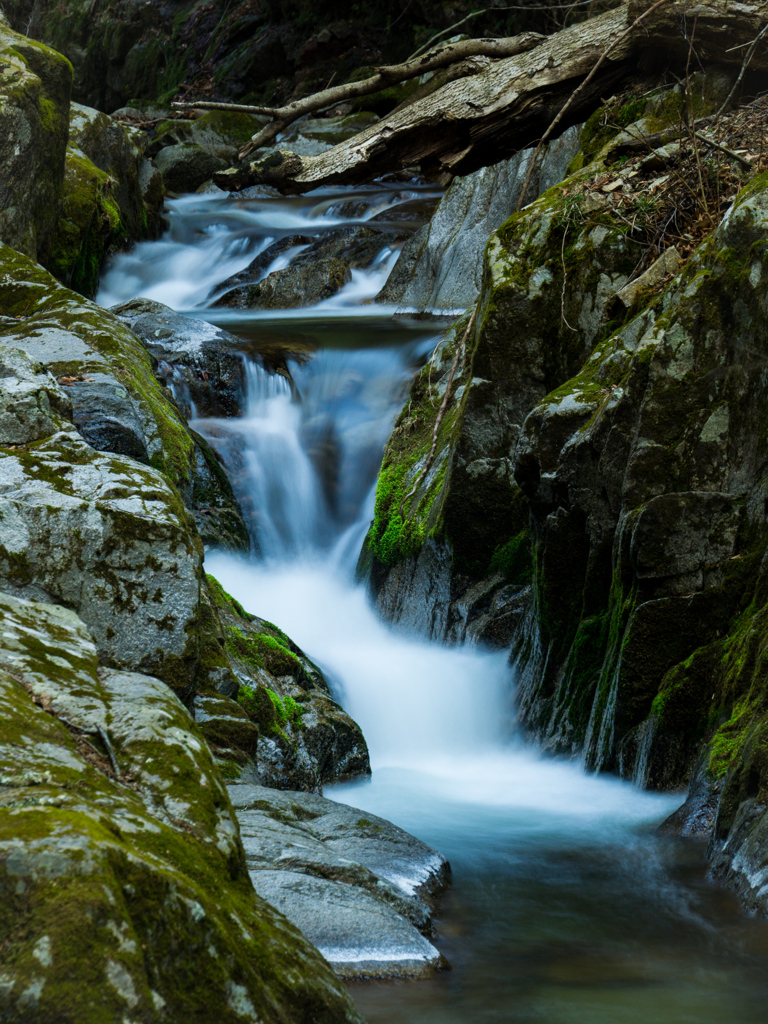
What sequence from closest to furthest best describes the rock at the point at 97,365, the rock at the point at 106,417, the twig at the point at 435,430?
the rock at the point at 106,417 < the rock at the point at 97,365 < the twig at the point at 435,430

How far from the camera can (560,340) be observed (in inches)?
264

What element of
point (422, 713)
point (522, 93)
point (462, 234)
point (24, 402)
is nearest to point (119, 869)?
point (24, 402)

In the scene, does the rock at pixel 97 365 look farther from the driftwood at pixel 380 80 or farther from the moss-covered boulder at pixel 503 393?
the moss-covered boulder at pixel 503 393

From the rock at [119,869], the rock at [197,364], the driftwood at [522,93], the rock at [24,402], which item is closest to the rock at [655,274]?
the driftwood at [522,93]

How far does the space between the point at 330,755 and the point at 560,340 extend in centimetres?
347

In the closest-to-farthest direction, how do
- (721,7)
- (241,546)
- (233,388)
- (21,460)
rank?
(21,460), (721,7), (241,546), (233,388)

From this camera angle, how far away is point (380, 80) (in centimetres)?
700

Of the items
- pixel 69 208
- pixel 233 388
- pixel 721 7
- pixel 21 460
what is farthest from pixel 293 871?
pixel 69 208

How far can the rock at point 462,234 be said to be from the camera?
39.6 ft

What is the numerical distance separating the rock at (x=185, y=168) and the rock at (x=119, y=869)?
19.8m

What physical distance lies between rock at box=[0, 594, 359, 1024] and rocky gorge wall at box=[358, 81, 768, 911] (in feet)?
6.73

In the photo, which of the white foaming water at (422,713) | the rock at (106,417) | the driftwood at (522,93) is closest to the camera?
the white foaming water at (422,713)

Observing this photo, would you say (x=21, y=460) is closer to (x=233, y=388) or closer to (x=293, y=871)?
(x=293, y=871)

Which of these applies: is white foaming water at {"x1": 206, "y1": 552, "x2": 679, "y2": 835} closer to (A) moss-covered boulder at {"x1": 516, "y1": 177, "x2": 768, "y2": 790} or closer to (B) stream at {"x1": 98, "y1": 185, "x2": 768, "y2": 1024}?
(B) stream at {"x1": 98, "y1": 185, "x2": 768, "y2": 1024}
